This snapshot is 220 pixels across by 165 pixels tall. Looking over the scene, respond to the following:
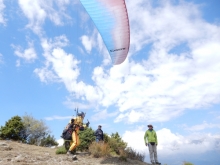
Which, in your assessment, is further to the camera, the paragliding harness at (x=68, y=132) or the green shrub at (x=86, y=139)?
the green shrub at (x=86, y=139)

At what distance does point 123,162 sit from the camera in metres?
10.2

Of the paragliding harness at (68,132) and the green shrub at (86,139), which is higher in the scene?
the green shrub at (86,139)

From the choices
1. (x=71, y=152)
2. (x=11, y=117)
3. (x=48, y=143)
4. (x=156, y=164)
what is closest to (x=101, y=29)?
(x=71, y=152)

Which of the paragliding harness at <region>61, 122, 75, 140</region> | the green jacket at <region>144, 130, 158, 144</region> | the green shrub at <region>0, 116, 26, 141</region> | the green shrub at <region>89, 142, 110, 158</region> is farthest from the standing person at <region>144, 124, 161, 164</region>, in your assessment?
the green shrub at <region>0, 116, 26, 141</region>

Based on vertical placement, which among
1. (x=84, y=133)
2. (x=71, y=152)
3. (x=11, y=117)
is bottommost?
(x=71, y=152)

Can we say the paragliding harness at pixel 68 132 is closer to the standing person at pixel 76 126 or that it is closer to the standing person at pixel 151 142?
the standing person at pixel 76 126

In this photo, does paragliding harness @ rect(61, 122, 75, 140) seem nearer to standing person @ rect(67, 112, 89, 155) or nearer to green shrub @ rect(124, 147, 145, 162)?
standing person @ rect(67, 112, 89, 155)

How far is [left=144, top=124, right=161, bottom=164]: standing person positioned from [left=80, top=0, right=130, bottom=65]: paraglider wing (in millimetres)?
3997

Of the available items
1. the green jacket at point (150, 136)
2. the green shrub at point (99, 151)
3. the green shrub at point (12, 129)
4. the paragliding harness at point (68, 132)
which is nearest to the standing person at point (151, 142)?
the green jacket at point (150, 136)

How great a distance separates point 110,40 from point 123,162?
5501 millimetres

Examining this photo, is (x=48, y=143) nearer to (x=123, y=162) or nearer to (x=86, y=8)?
(x=123, y=162)

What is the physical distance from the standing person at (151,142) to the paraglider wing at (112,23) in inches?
157

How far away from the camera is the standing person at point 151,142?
11.3 meters

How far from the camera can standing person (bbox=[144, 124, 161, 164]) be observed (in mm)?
11266
